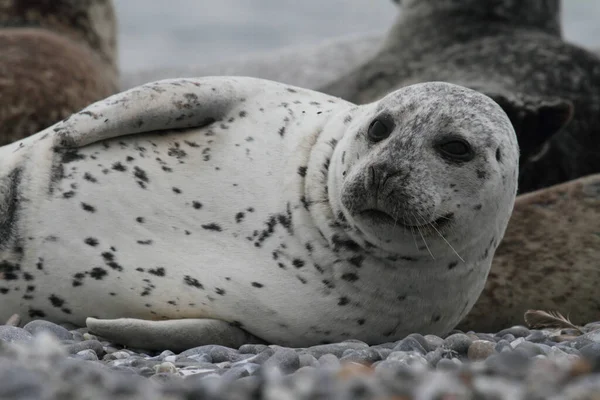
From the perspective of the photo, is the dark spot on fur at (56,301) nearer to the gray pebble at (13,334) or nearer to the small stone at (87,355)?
the gray pebble at (13,334)

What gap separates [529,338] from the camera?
3.49 metres

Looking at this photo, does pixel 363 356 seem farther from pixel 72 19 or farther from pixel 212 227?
pixel 72 19

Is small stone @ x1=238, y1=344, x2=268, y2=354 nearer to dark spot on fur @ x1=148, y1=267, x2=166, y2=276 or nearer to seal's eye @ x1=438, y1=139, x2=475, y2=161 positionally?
dark spot on fur @ x1=148, y1=267, x2=166, y2=276

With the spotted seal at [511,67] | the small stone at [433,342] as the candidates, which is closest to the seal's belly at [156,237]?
the small stone at [433,342]

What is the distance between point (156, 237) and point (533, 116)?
2673 millimetres

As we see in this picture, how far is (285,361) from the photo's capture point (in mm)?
2838

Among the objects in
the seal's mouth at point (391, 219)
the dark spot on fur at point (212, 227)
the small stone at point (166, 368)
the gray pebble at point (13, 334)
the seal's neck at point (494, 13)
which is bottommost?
the small stone at point (166, 368)

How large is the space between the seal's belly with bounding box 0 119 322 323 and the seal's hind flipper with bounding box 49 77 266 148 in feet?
0.27

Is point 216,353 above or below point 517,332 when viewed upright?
below

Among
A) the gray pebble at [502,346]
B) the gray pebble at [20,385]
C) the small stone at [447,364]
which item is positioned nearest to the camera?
the gray pebble at [20,385]

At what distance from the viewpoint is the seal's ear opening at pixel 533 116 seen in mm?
5355

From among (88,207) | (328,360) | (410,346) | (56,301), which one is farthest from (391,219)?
(56,301)

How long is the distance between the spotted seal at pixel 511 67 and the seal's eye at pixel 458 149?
2.37m

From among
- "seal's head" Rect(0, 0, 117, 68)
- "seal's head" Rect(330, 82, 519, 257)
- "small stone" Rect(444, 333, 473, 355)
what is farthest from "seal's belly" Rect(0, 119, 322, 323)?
"seal's head" Rect(0, 0, 117, 68)
